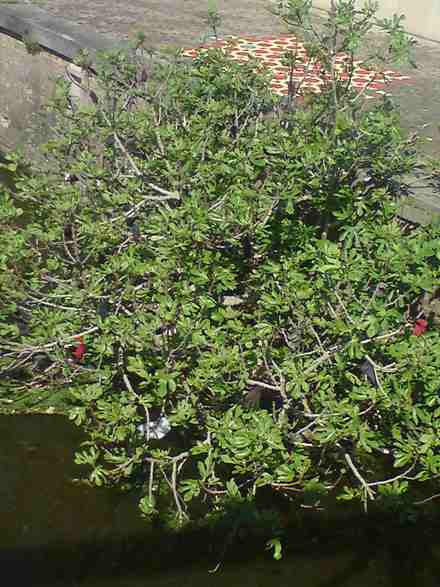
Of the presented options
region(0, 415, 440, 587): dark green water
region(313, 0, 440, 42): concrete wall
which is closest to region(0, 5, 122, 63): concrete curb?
region(313, 0, 440, 42): concrete wall

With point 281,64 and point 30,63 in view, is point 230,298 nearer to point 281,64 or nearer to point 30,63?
point 281,64

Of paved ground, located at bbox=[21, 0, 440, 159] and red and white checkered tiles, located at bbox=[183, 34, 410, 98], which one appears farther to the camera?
paved ground, located at bbox=[21, 0, 440, 159]

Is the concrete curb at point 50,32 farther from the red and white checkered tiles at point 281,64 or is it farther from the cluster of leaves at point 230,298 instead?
the cluster of leaves at point 230,298

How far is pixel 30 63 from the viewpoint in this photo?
9.34m

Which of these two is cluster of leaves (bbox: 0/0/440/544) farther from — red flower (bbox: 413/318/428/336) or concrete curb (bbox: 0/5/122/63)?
concrete curb (bbox: 0/5/122/63)

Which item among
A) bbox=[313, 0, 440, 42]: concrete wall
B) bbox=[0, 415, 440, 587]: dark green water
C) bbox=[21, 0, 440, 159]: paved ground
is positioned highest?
bbox=[313, 0, 440, 42]: concrete wall

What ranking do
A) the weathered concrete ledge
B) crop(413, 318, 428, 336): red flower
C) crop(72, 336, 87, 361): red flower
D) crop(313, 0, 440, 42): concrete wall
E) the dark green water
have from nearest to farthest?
the dark green water < crop(413, 318, 428, 336): red flower < crop(72, 336, 87, 361): red flower < the weathered concrete ledge < crop(313, 0, 440, 42): concrete wall

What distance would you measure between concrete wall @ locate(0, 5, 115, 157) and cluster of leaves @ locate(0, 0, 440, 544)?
10.7 ft

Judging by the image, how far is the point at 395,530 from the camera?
4234 mm

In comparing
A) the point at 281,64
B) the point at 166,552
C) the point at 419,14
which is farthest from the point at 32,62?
the point at 166,552

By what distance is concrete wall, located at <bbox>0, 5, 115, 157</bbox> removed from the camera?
8.40 metres

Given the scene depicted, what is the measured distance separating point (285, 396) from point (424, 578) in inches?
46.4

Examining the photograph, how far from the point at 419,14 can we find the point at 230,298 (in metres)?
6.80

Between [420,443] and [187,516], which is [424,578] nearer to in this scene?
[420,443]
